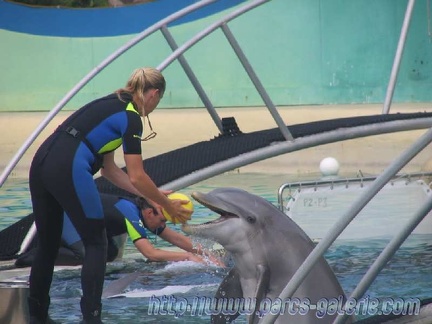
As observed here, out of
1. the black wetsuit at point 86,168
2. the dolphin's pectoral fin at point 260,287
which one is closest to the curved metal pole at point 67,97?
the black wetsuit at point 86,168

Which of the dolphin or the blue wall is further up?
the blue wall

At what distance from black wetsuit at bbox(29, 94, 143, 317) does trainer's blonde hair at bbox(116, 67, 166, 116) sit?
42mm

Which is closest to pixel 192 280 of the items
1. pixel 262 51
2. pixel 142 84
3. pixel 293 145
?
pixel 293 145

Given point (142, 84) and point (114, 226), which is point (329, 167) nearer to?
point (114, 226)

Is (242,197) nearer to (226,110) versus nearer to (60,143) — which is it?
(60,143)

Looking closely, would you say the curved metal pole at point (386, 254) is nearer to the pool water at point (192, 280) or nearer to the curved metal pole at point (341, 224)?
the curved metal pole at point (341, 224)

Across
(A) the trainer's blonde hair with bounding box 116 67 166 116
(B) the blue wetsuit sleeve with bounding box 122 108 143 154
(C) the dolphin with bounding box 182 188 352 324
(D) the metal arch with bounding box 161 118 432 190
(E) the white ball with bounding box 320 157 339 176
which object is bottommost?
(C) the dolphin with bounding box 182 188 352 324

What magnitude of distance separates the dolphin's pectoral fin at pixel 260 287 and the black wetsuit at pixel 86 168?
0.80 m

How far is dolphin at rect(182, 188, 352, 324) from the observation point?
4816 millimetres

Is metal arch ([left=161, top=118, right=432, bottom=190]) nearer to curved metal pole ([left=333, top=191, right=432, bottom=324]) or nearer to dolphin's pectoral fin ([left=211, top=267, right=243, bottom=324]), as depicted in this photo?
dolphin's pectoral fin ([left=211, top=267, right=243, bottom=324])

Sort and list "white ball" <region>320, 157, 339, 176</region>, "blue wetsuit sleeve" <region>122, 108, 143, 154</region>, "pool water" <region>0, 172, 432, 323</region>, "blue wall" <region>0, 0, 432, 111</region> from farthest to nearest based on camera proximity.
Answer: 1. "blue wall" <region>0, 0, 432, 111</region>
2. "white ball" <region>320, 157, 339, 176</region>
3. "pool water" <region>0, 172, 432, 323</region>
4. "blue wetsuit sleeve" <region>122, 108, 143, 154</region>

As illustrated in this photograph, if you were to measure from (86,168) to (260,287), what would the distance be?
103cm

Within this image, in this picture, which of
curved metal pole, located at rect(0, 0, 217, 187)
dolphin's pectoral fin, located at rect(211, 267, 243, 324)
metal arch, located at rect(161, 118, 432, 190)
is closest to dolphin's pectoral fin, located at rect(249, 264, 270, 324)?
dolphin's pectoral fin, located at rect(211, 267, 243, 324)

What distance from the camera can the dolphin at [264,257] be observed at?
4.82m
